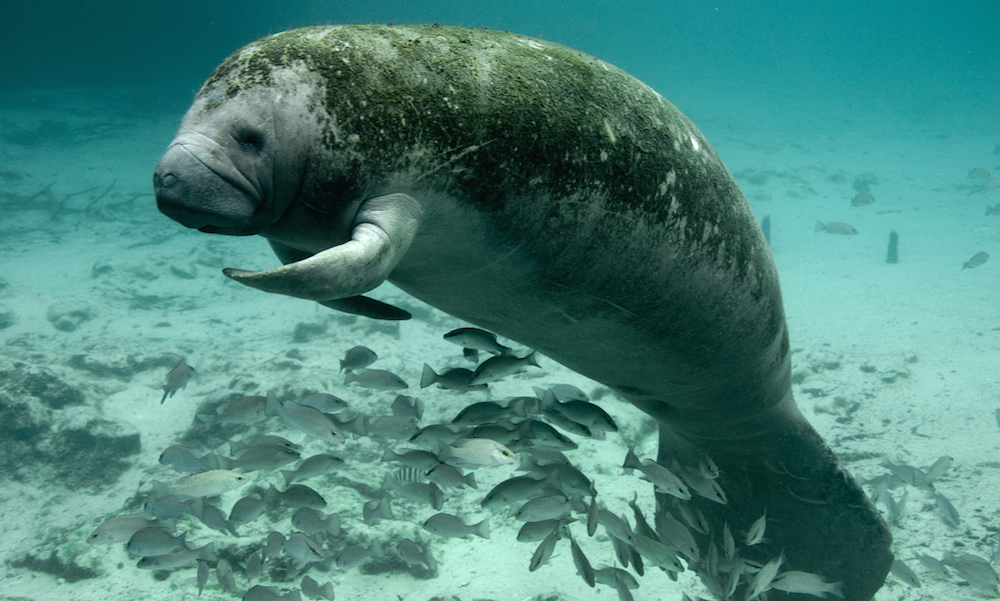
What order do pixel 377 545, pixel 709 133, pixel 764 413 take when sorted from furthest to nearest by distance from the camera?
pixel 709 133 → pixel 377 545 → pixel 764 413

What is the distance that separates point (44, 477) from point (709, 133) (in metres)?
49.0

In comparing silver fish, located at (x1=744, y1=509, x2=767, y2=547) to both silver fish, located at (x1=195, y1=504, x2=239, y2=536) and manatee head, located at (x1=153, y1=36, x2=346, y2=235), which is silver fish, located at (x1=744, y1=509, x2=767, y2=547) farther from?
silver fish, located at (x1=195, y1=504, x2=239, y2=536)

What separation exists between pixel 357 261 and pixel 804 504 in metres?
3.58

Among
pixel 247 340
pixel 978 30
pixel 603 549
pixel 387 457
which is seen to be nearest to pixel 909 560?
pixel 603 549

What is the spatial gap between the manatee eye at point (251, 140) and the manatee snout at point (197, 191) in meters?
0.08

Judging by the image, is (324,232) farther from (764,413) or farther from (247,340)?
(247,340)

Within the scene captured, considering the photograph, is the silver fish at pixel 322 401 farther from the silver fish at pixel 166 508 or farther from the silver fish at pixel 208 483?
the silver fish at pixel 166 508

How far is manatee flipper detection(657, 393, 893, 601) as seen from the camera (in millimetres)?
3480

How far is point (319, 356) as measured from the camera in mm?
9867

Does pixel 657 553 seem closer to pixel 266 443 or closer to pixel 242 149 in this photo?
pixel 266 443

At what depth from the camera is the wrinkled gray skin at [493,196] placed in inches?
58.4

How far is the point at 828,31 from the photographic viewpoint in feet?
398

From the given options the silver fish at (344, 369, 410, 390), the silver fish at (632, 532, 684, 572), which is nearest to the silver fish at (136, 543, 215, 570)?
the silver fish at (344, 369, 410, 390)

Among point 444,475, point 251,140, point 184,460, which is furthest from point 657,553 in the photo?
point 184,460
